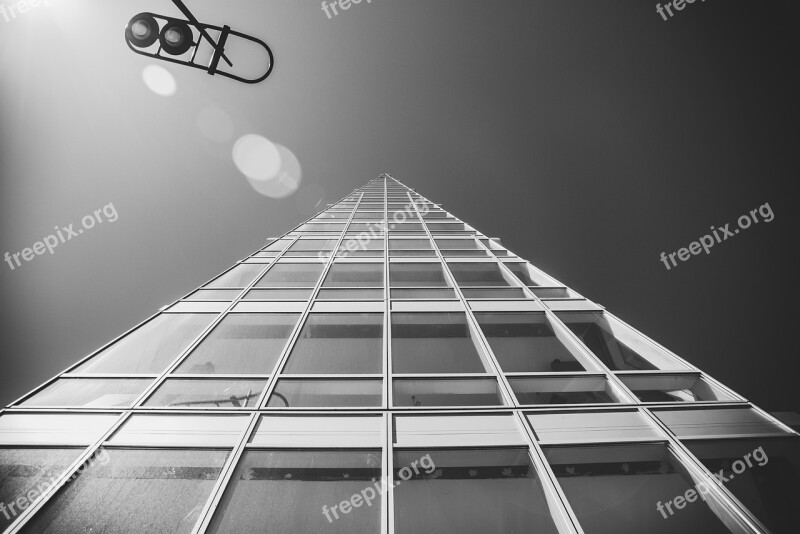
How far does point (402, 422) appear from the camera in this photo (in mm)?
5207

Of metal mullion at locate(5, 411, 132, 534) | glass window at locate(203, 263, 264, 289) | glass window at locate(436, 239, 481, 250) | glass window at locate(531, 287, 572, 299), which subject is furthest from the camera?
glass window at locate(436, 239, 481, 250)

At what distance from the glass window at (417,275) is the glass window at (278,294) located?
8.62 ft

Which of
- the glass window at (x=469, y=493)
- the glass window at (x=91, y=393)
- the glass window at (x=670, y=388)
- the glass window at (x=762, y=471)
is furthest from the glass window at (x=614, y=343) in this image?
the glass window at (x=91, y=393)

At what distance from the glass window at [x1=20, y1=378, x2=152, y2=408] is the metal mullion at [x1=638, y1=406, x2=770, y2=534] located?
7948mm

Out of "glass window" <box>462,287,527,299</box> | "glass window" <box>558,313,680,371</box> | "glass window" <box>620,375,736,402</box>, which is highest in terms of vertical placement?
"glass window" <box>462,287,527,299</box>

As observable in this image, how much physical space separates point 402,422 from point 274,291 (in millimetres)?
6410

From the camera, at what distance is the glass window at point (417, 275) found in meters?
11.2

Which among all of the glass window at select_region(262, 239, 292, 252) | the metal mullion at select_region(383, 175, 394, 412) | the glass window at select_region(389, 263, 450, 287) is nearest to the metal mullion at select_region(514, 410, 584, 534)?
the metal mullion at select_region(383, 175, 394, 412)

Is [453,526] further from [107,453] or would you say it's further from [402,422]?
[107,453]

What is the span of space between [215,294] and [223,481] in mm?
6781

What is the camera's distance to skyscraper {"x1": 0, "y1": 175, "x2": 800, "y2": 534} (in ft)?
13.0

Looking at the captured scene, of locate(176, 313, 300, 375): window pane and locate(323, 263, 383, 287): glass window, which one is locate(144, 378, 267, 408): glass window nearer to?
locate(176, 313, 300, 375): window pane

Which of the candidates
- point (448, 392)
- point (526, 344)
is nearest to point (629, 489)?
point (448, 392)

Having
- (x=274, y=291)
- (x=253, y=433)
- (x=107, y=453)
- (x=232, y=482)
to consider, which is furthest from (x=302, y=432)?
(x=274, y=291)
